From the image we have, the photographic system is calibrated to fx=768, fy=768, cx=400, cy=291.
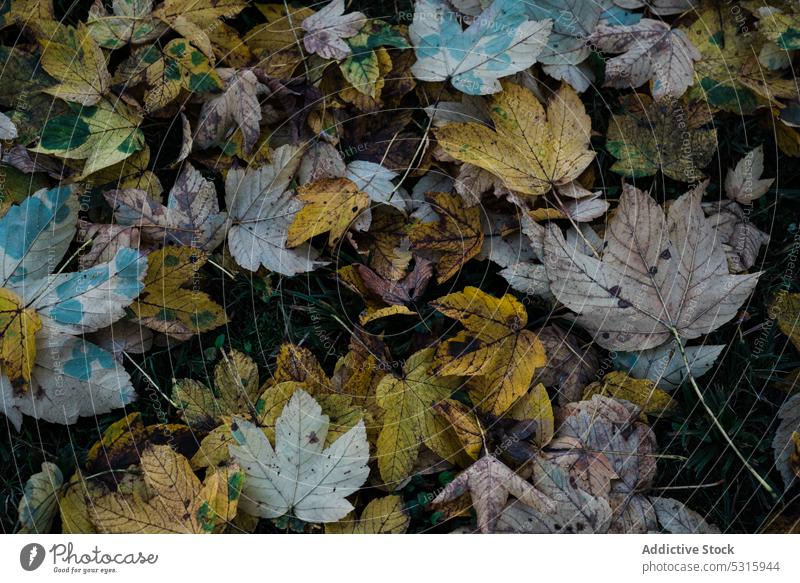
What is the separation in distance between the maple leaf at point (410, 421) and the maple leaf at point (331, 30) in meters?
0.76

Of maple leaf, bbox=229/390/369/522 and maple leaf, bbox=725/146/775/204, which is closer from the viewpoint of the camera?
maple leaf, bbox=229/390/369/522

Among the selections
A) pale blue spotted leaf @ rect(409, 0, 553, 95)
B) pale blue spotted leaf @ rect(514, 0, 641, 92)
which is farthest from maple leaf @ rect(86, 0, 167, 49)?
pale blue spotted leaf @ rect(514, 0, 641, 92)

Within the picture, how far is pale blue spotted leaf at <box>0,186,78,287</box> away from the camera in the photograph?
1.79m

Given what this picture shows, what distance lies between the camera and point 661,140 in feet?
6.31

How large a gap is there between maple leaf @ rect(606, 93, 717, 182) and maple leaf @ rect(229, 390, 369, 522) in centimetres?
94

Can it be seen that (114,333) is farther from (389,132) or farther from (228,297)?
(389,132)

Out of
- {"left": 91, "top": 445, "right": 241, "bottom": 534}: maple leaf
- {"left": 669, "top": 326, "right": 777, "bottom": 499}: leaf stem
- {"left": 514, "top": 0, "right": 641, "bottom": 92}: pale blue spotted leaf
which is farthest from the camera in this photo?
{"left": 514, "top": 0, "right": 641, "bottom": 92}: pale blue spotted leaf

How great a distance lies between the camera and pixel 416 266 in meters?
1.85

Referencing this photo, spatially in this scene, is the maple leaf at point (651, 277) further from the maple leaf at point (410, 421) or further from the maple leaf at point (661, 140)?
the maple leaf at point (410, 421)

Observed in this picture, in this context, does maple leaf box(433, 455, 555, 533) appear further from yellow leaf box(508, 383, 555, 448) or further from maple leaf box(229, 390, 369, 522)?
maple leaf box(229, 390, 369, 522)

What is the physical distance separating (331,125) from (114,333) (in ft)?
2.39

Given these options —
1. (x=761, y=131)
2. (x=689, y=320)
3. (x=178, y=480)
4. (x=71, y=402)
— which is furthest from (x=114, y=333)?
(x=761, y=131)
